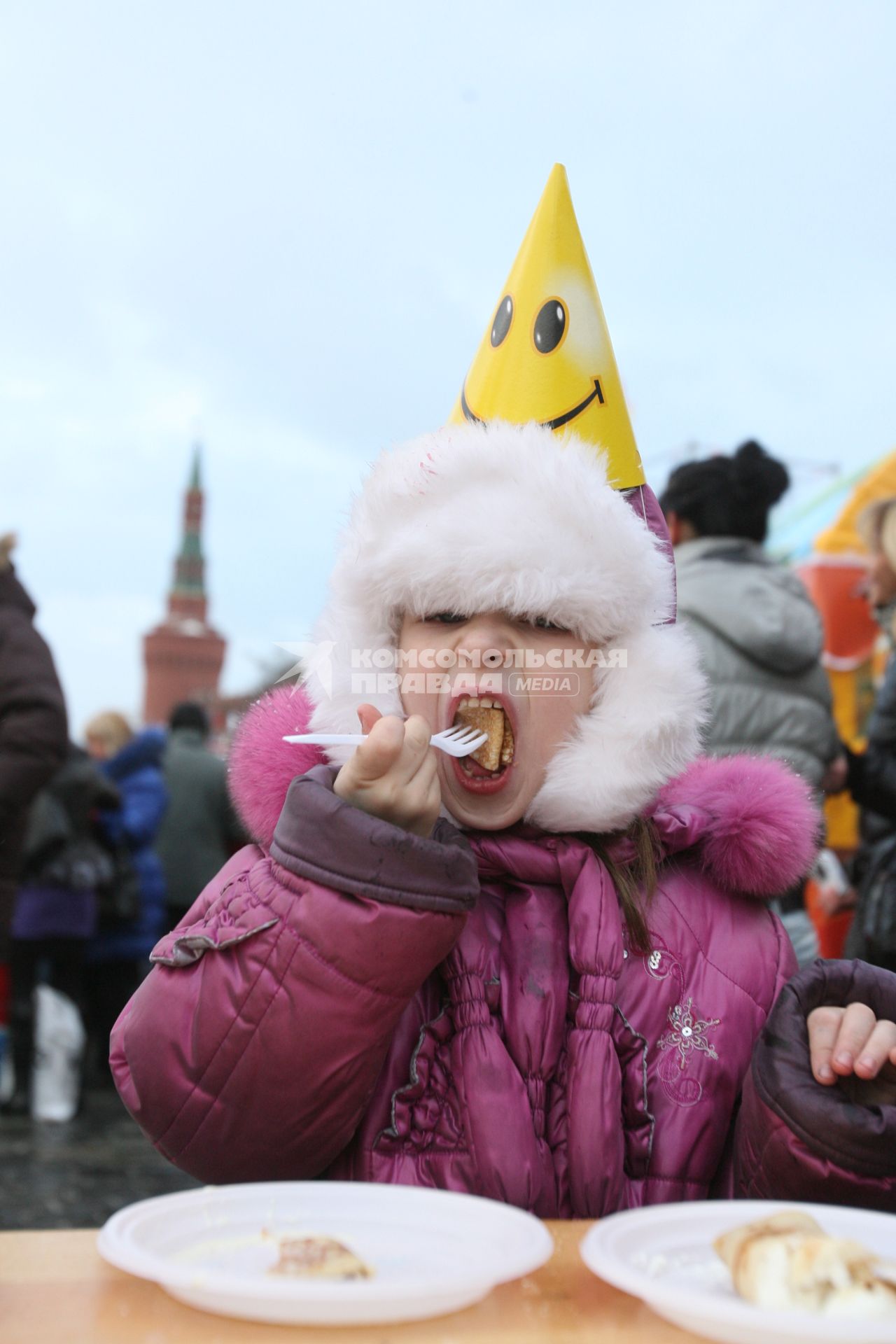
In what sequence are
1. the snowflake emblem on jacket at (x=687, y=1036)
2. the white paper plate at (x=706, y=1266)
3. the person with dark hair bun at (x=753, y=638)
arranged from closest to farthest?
the white paper plate at (x=706, y=1266)
the snowflake emblem on jacket at (x=687, y=1036)
the person with dark hair bun at (x=753, y=638)

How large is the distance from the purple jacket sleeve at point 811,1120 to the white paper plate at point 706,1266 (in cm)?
20

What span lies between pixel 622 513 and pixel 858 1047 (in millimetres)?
751

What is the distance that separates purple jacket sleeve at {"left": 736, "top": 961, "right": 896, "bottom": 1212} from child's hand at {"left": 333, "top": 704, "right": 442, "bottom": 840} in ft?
1.44

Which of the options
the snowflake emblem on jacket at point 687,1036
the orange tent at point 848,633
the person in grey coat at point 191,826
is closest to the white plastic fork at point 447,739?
the snowflake emblem on jacket at point 687,1036

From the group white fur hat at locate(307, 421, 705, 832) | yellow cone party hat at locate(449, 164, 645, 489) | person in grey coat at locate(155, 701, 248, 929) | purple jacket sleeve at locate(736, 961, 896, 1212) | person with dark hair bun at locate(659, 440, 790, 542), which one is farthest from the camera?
person in grey coat at locate(155, 701, 248, 929)

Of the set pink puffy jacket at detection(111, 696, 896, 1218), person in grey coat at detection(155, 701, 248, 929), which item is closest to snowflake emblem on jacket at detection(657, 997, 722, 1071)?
pink puffy jacket at detection(111, 696, 896, 1218)

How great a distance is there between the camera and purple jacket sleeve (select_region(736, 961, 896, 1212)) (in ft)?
4.09

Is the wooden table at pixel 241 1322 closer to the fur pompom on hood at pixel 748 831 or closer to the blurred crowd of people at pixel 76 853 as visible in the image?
the fur pompom on hood at pixel 748 831

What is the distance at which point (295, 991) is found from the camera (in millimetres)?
1286

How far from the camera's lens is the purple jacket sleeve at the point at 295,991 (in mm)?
1261

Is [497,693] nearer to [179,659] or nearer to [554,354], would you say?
[554,354]

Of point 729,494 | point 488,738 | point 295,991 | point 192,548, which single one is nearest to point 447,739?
point 488,738

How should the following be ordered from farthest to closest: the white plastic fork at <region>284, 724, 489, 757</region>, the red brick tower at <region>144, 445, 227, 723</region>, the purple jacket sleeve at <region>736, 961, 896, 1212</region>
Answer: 1. the red brick tower at <region>144, 445, 227, 723</region>
2. the white plastic fork at <region>284, 724, 489, 757</region>
3. the purple jacket sleeve at <region>736, 961, 896, 1212</region>

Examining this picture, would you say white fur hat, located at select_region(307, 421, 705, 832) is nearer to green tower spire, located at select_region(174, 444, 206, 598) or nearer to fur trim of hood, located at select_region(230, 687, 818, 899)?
fur trim of hood, located at select_region(230, 687, 818, 899)
